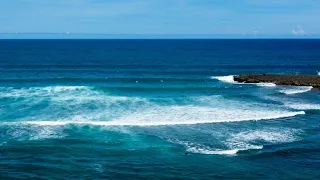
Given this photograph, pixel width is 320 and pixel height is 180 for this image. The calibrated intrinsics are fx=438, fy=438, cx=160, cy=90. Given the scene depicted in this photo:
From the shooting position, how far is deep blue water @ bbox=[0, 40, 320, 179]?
28.2 m

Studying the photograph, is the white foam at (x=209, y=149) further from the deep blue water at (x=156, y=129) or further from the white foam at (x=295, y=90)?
the white foam at (x=295, y=90)

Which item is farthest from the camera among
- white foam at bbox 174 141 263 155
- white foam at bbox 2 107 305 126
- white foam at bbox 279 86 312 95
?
white foam at bbox 279 86 312 95

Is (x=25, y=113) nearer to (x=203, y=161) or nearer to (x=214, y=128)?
(x=214, y=128)

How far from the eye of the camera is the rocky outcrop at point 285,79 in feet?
207

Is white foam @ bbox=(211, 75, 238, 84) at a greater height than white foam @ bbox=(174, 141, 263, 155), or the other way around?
white foam @ bbox=(211, 75, 238, 84)

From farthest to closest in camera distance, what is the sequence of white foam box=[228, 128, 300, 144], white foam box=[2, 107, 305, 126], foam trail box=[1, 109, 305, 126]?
white foam box=[2, 107, 305, 126] < foam trail box=[1, 109, 305, 126] < white foam box=[228, 128, 300, 144]

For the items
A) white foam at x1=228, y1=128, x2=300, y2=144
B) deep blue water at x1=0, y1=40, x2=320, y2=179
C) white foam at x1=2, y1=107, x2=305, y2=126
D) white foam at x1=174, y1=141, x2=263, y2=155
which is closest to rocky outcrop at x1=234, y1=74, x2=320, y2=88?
deep blue water at x1=0, y1=40, x2=320, y2=179

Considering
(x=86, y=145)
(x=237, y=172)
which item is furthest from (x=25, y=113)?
(x=237, y=172)

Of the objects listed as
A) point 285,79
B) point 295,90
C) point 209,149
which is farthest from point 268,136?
point 285,79

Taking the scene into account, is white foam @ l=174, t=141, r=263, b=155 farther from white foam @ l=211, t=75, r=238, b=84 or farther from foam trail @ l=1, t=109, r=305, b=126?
white foam @ l=211, t=75, r=238, b=84

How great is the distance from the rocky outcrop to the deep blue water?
2.25 metres

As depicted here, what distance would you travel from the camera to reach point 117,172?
2742 centimetres

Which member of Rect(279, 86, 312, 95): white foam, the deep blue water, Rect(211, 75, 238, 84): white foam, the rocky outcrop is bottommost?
the deep blue water

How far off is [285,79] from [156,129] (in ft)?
113
